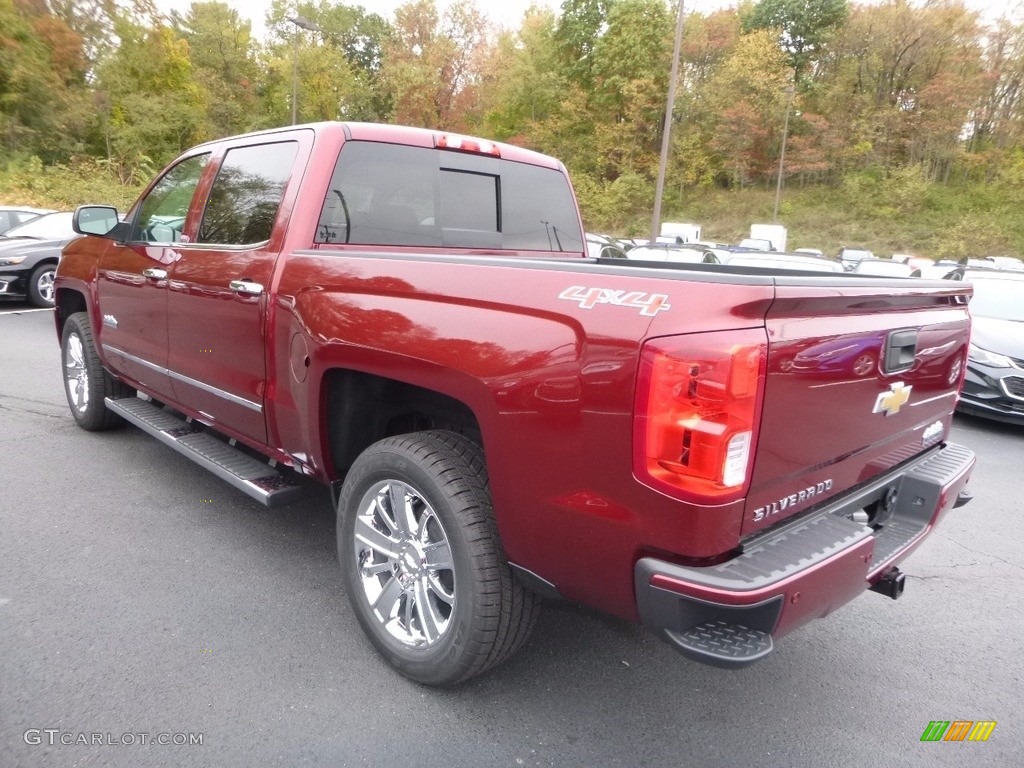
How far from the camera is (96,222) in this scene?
4441 millimetres

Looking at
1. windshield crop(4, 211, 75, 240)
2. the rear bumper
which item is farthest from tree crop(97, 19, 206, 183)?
the rear bumper

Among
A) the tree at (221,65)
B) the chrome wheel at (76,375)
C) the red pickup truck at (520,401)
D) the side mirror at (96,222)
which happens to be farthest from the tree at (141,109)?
the red pickup truck at (520,401)

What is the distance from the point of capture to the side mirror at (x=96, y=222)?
14.4ft

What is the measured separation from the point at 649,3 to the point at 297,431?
172 feet

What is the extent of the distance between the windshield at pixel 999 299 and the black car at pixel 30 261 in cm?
1233

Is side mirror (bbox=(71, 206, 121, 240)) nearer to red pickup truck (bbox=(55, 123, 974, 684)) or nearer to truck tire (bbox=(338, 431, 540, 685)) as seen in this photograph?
red pickup truck (bbox=(55, 123, 974, 684))

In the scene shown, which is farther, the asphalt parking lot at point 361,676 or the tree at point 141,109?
the tree at point 141,109

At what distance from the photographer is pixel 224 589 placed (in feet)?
10.3

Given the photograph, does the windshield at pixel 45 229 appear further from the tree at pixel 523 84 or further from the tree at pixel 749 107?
the tree at pixel 749 107

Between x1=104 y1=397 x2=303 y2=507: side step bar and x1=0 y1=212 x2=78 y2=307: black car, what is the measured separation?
7934 mm

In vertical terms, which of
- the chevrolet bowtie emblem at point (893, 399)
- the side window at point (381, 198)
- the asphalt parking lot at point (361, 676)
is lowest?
the asphalt parking lot at point (361, 676)

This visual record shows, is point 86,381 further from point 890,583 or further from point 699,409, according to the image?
point 890,583

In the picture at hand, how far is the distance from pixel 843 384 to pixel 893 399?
39 cm

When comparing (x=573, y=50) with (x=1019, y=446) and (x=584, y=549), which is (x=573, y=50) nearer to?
(x=1019, y=446)
